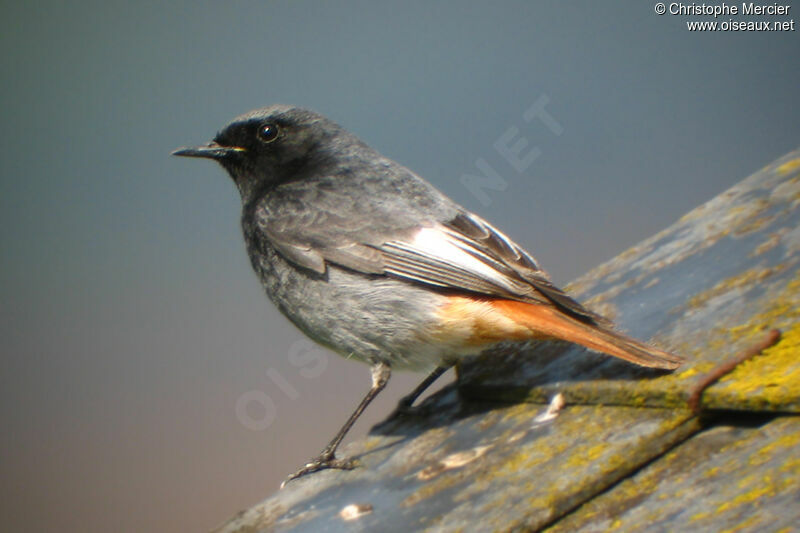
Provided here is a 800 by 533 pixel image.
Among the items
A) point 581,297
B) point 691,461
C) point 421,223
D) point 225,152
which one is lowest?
point 691,461

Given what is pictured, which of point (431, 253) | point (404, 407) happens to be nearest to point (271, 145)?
point (431, 253)

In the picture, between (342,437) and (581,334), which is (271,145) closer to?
(342,437)

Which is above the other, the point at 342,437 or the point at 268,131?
the point at 268,131

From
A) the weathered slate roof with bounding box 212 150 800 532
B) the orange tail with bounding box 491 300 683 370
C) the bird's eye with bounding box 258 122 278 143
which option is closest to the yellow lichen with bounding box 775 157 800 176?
the weathered slate roof with bounding box 212 150 800 532

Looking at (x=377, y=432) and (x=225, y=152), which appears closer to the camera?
(x=377, y=432)

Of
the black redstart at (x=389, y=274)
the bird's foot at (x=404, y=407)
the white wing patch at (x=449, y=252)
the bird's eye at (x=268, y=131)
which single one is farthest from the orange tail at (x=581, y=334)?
the bird's eye at (x=268, y=131)

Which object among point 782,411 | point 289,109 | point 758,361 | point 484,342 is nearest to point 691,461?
point 782,411

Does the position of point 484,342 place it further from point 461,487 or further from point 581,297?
point 461,487

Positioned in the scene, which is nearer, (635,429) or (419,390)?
(635,429)
